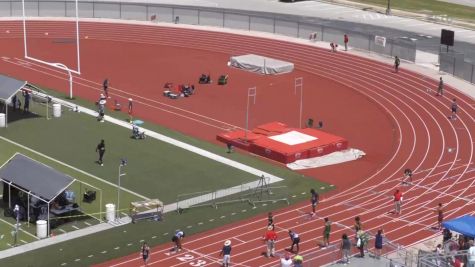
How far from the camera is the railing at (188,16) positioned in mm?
93438

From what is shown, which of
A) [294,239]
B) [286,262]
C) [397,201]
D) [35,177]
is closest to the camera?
[286,262]

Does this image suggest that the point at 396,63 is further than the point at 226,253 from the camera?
Yes

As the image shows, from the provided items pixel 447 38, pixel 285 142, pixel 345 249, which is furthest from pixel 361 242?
pixel 447 38

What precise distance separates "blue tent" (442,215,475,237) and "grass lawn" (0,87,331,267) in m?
10.1

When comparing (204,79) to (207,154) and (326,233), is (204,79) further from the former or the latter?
(326,233)

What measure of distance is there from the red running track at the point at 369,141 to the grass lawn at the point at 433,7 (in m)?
22.8

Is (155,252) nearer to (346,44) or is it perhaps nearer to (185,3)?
(346,44)

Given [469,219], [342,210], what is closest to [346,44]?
[342,210]

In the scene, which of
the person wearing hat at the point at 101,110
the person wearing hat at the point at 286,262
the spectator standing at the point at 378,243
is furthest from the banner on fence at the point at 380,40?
the person wearing hat at the point at 286,262

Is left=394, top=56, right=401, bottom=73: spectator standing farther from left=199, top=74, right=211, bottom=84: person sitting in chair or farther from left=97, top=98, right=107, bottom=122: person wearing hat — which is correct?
left=97, top=98, right=107, bottom=122: person wearing hat

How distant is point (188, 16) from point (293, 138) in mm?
35563

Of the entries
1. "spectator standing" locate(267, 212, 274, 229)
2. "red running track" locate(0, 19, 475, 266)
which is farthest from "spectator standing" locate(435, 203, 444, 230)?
"spectator standing" locate(267, 212, 274, 229)

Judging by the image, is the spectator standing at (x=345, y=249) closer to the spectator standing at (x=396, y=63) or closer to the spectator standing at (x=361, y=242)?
the spectator standing at (x=361, y=242)

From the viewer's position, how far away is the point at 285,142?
6319 cm
